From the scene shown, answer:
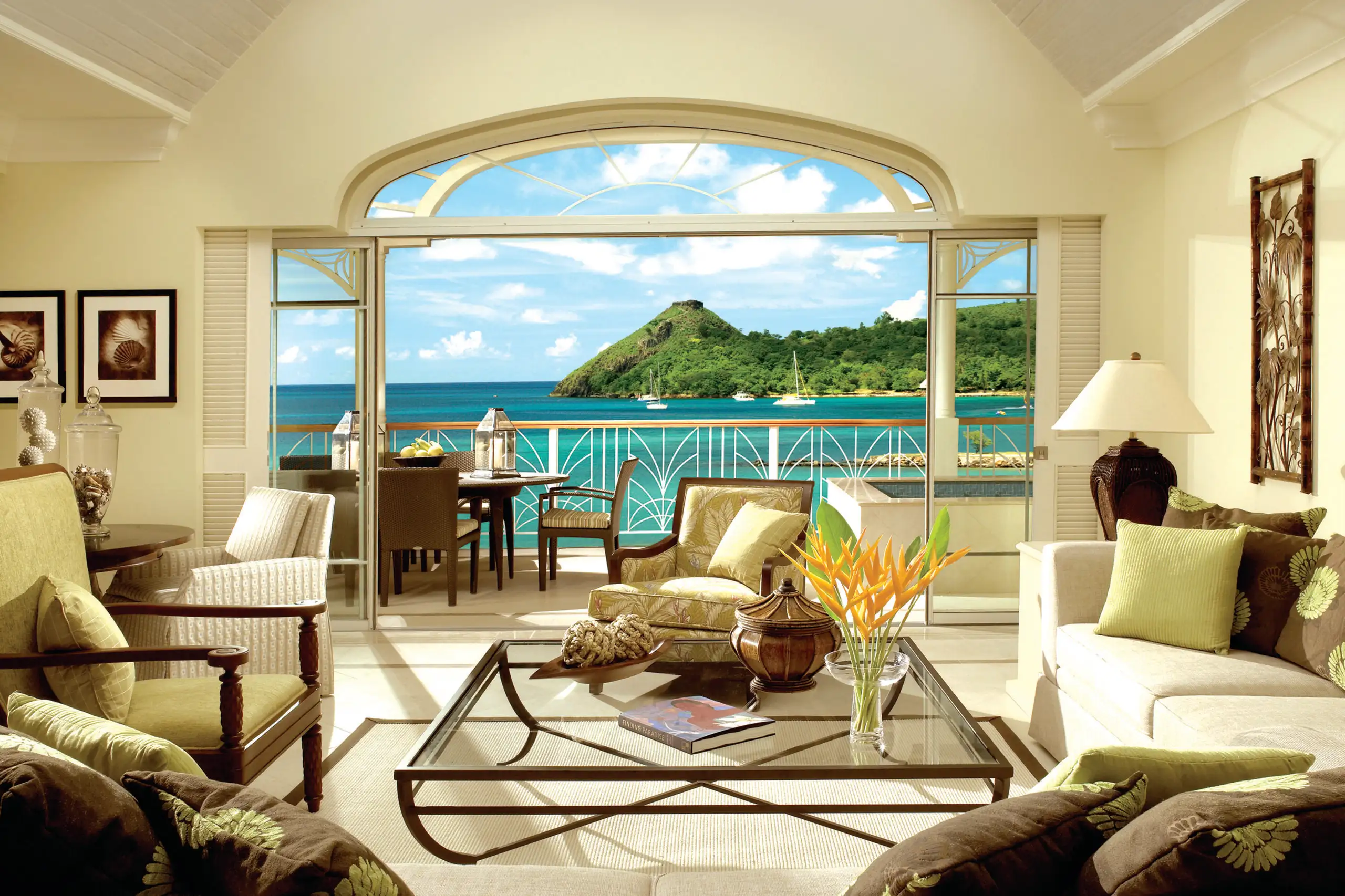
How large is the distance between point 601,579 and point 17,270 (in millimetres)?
3772

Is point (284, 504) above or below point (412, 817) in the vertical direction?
above

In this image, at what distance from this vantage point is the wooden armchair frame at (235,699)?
7.87ft

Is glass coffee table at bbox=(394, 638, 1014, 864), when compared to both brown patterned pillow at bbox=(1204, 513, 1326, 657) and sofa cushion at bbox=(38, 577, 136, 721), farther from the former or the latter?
brown patterned pillow at bbox=(1204, 513, 1326, 657)

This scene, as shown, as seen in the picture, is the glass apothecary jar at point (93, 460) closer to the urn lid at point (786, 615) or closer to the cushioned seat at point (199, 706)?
the cushioned seat at point (199, 706)

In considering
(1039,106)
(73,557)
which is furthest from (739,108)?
(73,557)

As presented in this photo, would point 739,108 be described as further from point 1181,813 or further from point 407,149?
point 1181,813

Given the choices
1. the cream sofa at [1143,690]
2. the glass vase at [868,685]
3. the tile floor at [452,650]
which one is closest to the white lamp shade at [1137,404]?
the cream sofa at [1143,690]

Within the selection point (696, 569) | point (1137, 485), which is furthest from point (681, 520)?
point (1137, 485)

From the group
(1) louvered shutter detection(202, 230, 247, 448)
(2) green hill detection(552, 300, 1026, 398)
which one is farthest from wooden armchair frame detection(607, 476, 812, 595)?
(2) green hill detection(552, 300, 1026, 398)

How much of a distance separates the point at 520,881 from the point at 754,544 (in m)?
2.81

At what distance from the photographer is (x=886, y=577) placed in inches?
91.6

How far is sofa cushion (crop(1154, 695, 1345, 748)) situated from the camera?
7.84ft

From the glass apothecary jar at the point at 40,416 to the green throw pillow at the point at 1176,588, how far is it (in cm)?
366

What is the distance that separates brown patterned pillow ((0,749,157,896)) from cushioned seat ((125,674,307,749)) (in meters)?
1.40
